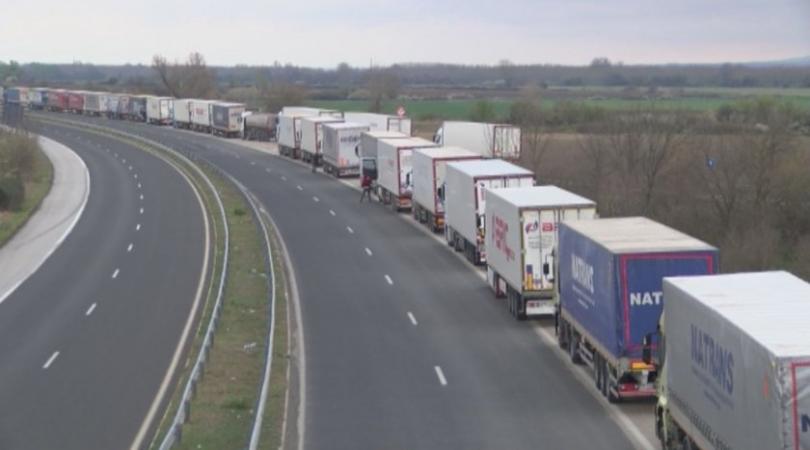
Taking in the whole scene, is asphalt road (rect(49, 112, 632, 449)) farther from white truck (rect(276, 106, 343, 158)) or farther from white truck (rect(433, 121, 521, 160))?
white truck (rect(276, 106, 343, 158))

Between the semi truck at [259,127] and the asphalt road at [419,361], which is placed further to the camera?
the semi truck at [259,127]

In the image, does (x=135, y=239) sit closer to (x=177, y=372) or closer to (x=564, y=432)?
(x=177, y=372)

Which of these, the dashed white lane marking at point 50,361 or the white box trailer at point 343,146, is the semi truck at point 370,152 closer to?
the white box trailer at point 343,146

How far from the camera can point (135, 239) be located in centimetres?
5228

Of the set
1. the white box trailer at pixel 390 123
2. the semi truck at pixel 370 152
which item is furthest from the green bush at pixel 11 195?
the white box trailer at pixel 390 123

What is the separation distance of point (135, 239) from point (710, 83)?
491 feet

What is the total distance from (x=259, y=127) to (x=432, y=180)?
7076 cm

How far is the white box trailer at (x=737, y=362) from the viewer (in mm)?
13352

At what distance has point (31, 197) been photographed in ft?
231

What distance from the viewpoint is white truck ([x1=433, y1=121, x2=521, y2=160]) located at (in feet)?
236

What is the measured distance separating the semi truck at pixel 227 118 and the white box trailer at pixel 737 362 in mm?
105142

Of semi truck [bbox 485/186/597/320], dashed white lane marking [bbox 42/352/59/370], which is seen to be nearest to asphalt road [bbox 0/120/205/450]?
dashed white lane marking [bbox 42/352/59/370]

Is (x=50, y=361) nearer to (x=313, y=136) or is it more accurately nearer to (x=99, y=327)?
(x=99, y=327)

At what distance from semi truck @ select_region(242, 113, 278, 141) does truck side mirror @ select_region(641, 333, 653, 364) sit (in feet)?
317
